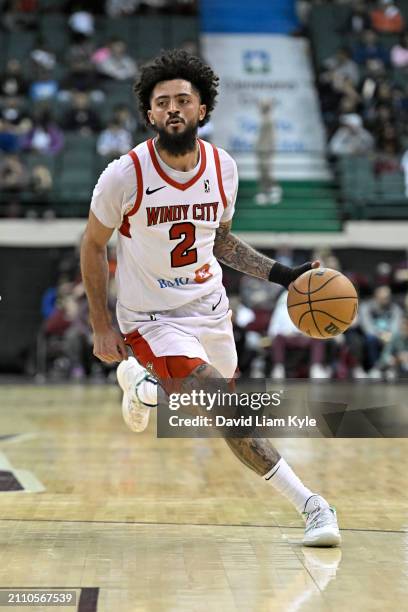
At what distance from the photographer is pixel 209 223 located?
5570 mm

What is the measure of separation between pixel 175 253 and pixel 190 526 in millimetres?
1384

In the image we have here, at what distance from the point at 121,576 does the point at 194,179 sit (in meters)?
1.99

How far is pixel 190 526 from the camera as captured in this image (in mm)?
5727

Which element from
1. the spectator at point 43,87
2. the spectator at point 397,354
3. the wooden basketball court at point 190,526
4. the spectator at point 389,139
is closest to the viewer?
the wooden basketball court at point 190,526

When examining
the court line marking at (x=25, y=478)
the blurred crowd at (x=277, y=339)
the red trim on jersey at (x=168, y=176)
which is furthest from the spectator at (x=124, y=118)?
the red trim on jersey at (x=168, y=176)

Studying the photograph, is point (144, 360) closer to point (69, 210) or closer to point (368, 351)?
point (368, 351)

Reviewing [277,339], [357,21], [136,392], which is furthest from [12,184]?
[136,392]

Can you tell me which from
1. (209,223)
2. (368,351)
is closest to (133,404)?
(209,223)

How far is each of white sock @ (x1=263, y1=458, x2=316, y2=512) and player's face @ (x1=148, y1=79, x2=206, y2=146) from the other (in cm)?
166

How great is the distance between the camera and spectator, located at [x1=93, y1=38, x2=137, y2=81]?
20266mm

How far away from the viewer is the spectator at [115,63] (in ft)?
66.5

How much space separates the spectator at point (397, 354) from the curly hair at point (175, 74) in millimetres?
10621

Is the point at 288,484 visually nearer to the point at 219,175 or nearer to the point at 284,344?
the point at 219,175

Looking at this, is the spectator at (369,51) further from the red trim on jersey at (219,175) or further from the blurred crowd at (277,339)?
the red trim on jersey at (219,175)
